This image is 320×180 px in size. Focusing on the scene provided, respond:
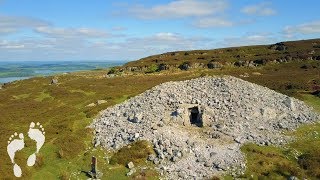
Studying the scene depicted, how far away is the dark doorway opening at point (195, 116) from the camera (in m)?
35.4

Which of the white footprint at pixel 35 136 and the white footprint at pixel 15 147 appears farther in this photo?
the white footprint at pixel 35 136

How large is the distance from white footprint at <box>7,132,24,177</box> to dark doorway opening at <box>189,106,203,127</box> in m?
17.4

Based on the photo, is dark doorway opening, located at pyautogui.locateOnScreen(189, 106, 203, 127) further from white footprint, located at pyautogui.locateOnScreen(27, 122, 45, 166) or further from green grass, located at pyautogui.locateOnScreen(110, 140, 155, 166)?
white footprint, located at pyautogui.locateOnScreen(27, 122, 45, 166)

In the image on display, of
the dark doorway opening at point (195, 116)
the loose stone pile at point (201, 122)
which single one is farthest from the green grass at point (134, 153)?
the dark doorway opening at point (195, 116)

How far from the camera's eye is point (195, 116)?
36.8 meters

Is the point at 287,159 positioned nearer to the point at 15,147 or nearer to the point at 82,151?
the point at 82,151

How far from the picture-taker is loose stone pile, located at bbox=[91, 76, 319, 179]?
94.9ft

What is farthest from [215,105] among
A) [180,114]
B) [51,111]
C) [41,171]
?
[51,111]

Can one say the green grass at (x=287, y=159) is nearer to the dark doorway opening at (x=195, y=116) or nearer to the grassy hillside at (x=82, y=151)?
the grassy hillside at (x=82, y=151)

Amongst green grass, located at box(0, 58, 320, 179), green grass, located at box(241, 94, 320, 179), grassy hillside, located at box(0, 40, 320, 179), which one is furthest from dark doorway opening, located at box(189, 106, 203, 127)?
green grass, located at box(0, 58, 320, 179)

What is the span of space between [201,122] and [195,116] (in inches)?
79.0

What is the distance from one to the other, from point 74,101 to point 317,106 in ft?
118

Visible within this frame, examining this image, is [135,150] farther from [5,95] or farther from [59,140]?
[5,95]

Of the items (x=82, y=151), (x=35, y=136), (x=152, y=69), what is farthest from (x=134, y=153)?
(x=152, y=69)
